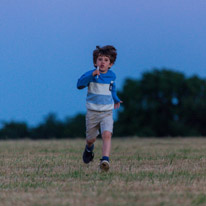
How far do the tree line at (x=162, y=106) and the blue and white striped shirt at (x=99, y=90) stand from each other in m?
35.4

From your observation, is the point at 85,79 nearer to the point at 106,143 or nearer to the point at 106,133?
the point at 106,133

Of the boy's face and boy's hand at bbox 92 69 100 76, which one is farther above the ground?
the boy's face

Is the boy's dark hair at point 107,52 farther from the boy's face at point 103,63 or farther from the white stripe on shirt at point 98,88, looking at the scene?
the white stripe on shirt at point 98,88

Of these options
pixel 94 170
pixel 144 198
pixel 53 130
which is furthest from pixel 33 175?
pixel 53 130

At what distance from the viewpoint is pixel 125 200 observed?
459cm

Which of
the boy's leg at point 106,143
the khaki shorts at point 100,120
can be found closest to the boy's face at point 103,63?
the khaki shorts at point 100,120

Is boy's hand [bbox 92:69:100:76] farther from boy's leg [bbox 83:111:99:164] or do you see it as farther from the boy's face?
boy's leg [bbox 83:111:99:164]

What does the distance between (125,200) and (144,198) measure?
21 centimetres

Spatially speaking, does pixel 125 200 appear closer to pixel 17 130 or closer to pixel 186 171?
pixel 186 171

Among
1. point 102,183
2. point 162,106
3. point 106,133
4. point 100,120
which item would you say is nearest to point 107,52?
point 100,120

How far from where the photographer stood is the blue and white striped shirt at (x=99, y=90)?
25.3ft

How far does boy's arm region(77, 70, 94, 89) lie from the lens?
299 inches

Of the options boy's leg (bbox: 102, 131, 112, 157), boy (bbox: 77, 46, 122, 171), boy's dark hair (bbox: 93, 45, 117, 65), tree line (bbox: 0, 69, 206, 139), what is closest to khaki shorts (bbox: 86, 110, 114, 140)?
boy (bbox: 77, 46, 122, 171)

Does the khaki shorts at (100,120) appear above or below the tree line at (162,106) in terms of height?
below
